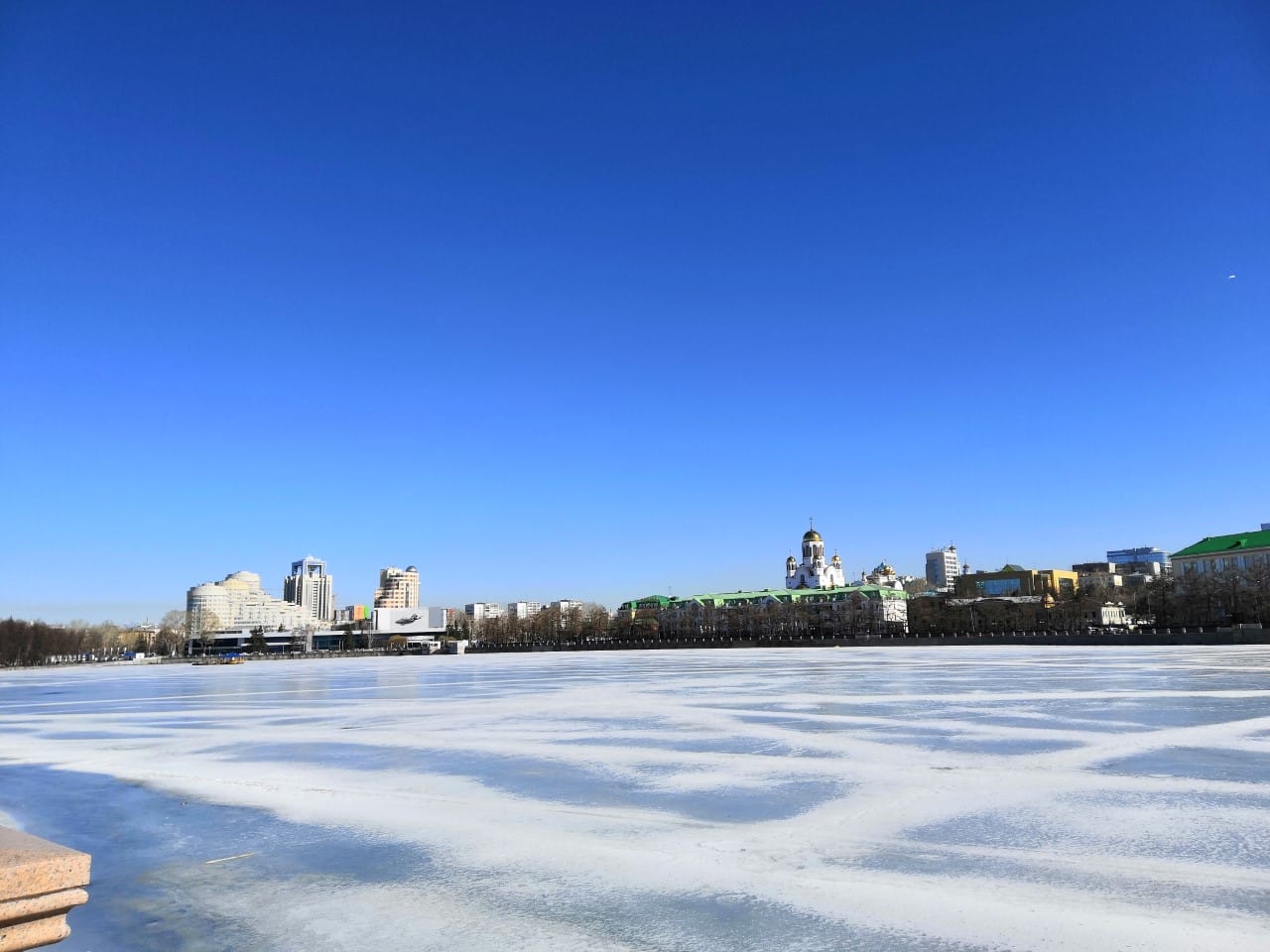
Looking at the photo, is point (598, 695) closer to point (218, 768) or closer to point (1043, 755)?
point (218, 768)

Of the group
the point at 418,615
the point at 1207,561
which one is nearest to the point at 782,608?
the point at 1207,561

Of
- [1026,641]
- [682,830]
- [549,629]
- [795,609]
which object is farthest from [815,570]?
[682,830]

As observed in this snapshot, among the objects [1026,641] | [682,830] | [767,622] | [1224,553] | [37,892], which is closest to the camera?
[37,892]

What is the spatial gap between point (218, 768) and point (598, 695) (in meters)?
11.0

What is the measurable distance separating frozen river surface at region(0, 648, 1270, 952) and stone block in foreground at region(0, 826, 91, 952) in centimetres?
186

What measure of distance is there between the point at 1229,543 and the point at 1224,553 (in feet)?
6.72

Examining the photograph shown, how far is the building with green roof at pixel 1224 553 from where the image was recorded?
86.7m

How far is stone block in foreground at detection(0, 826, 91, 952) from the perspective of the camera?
2564 millimetres

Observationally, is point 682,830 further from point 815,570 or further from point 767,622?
point 815,570

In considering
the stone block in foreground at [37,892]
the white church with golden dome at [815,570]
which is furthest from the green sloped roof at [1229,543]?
the stone block in foreground at [37,892]

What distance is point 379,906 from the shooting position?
4.84 meters

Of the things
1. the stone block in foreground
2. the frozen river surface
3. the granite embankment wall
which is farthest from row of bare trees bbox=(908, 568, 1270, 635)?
the stone block in foreground

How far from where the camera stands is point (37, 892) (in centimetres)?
262

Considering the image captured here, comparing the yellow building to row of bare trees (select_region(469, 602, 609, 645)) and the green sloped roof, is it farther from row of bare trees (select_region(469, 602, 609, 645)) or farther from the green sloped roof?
row of bare trees (select_region(469, 602, 609, 645))
